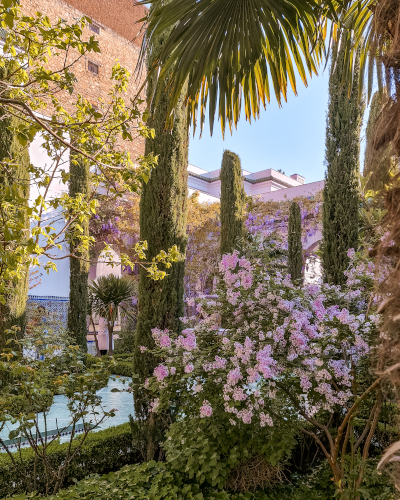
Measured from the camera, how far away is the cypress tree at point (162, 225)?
488 cm

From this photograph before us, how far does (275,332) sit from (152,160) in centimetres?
195

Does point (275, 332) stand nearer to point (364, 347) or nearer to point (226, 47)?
point (364, 347)

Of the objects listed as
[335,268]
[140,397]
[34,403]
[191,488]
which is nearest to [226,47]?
[191,488]

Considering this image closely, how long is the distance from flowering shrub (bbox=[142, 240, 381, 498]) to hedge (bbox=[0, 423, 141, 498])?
1327mm

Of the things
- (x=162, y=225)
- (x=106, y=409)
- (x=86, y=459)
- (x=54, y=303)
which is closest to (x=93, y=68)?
(x=54, y=303)

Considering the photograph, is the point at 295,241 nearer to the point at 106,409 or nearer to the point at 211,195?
the point at 106,409

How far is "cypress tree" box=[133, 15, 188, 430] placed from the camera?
192 inches

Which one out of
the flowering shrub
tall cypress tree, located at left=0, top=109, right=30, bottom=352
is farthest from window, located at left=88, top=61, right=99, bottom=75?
the flowering shrub

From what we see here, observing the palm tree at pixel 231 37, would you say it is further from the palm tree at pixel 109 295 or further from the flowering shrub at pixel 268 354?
the palm tree at pixel 109 295

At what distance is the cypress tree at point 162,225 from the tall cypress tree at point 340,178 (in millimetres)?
3149

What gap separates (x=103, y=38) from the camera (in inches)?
919

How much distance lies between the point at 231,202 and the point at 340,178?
3.92 m

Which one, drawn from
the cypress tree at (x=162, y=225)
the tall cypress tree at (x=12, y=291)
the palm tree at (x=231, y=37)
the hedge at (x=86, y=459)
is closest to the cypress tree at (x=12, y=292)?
the tall cypress tree at (x=12, y=291)

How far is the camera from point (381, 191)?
777 mm
